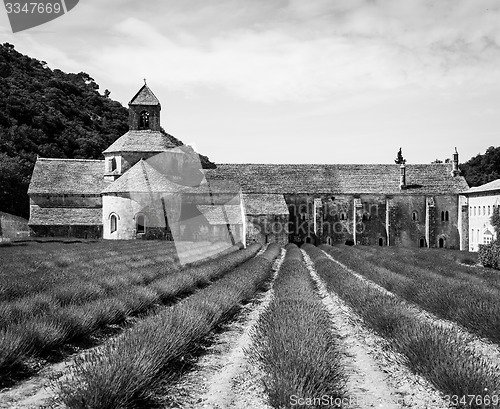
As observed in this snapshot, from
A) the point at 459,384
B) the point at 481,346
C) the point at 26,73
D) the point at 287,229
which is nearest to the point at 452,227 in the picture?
the point at 287,229

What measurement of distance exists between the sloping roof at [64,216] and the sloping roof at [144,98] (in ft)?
36.8

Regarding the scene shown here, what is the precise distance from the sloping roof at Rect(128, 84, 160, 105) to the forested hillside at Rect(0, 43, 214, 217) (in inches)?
300

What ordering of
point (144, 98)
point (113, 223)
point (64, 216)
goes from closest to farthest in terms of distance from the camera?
point (113, 223) → point (64, 216) → point (144, 98)

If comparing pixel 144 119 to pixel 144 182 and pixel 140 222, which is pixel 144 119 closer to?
pixel 144 182

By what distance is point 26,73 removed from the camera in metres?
81.1

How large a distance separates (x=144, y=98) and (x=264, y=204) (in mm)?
16016

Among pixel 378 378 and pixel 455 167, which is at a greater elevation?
pixel 455 167

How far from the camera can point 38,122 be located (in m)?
Answer: 62.6

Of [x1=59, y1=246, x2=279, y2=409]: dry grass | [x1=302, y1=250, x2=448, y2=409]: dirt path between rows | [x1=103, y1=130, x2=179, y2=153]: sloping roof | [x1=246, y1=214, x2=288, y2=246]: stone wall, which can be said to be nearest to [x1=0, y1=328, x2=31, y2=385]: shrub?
[x1=59, y1=246, x2=279, y2=409]: dry grass

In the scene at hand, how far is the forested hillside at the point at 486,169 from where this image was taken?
2778 inches

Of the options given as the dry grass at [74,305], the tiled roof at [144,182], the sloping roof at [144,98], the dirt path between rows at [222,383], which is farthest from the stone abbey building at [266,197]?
the dirt path between rows at [222,383]

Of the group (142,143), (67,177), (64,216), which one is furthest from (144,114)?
(64,216)

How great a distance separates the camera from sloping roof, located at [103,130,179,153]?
42.6 m

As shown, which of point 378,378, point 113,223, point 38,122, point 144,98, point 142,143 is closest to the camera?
point 378,378
